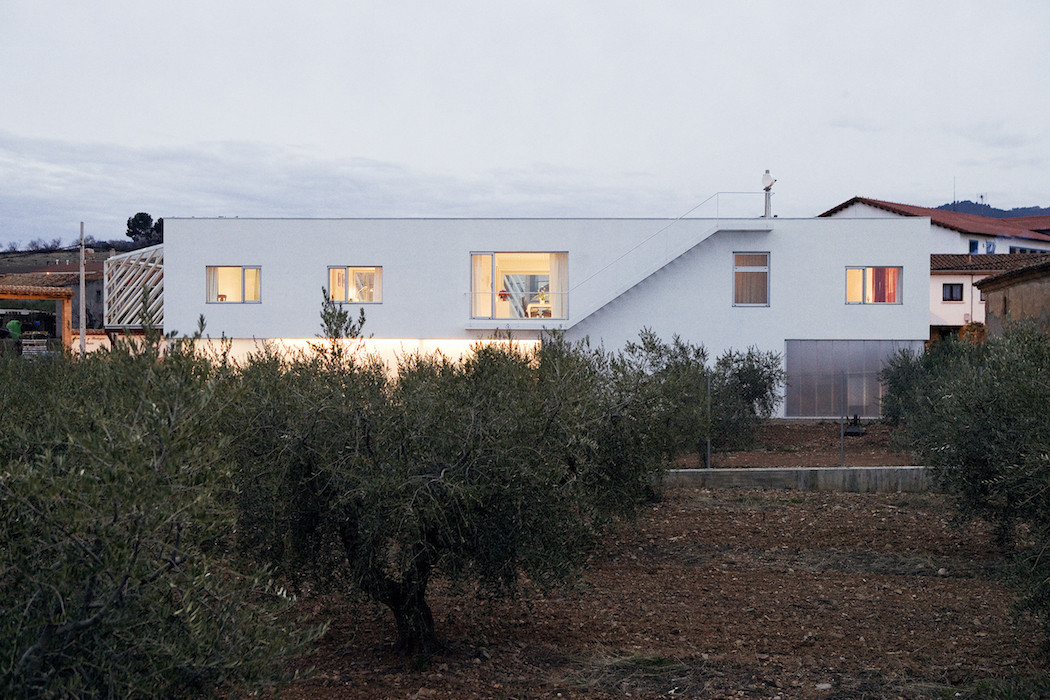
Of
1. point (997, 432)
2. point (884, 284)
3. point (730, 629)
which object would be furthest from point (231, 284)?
point (997, 432)

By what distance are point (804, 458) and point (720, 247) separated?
11.2m

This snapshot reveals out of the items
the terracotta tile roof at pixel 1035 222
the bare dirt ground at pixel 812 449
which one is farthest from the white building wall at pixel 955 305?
the bare dirt ground at pixel 812 449

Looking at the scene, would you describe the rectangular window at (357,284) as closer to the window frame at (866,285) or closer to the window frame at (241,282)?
the window frame at (241,282)

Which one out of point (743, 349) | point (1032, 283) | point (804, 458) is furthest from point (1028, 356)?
point (743, 349)

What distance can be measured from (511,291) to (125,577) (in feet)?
92.7

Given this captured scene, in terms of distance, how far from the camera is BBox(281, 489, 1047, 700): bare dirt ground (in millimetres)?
7758

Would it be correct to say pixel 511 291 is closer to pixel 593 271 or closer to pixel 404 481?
pixel 593 271

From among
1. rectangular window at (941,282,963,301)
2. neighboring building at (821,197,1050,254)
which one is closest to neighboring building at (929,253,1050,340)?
rectangular window at (941,282,963,301)

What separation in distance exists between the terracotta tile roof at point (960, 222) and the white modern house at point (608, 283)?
108ft

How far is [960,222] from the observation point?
206ft

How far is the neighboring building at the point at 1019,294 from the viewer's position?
23859mm

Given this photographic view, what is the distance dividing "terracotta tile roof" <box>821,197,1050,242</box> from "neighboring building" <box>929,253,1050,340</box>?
909 centimetres

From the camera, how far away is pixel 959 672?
7.84 metres

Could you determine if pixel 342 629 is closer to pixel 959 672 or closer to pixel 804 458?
pixel 959 672
